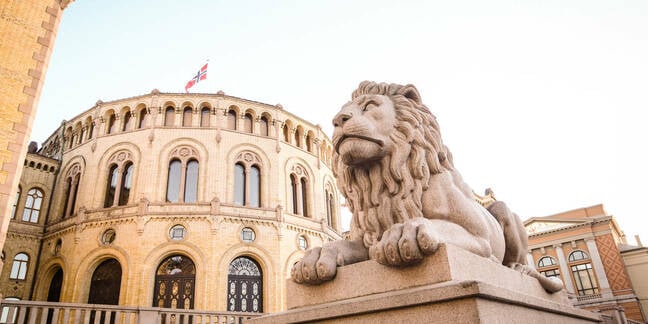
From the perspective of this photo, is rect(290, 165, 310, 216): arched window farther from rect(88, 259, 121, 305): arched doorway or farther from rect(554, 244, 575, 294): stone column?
rect(554, 244, 575, 294): stone column

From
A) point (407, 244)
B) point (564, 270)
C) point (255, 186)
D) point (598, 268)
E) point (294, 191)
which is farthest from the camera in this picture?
point (564, 270)

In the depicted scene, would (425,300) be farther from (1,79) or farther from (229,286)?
(229,286)

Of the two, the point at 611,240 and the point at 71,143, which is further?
the point at 611,240

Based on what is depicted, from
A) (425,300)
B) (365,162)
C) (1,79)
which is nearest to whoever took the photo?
(425,300)

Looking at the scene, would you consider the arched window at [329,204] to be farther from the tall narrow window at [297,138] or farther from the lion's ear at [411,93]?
the lion's ear at [411,93]

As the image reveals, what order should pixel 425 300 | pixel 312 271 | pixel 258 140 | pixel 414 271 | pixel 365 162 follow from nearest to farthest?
1. pixel 425 300
2. pixel 414 271
3. pixel 312 271
4. pixel 365 162
5. pixel 258 140

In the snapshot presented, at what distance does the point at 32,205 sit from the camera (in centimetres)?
2358

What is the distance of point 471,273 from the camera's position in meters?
2.33

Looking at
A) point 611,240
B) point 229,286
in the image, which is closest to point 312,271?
point 229,286

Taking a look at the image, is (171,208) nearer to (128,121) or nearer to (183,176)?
(183,176)

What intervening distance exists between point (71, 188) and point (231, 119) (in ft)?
32.3

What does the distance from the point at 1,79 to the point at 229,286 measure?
13.5 m

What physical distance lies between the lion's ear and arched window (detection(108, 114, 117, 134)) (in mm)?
24115

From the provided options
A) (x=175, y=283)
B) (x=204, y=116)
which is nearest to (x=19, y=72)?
(x=175, y=283)
